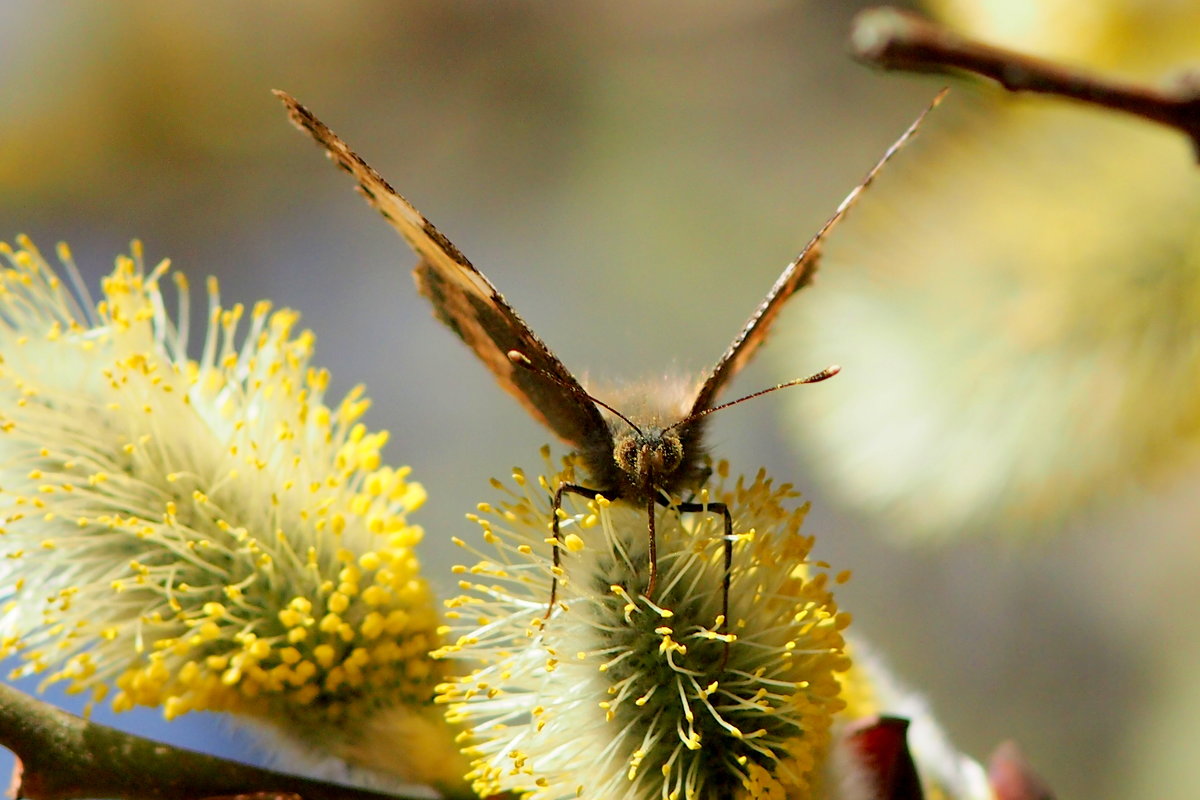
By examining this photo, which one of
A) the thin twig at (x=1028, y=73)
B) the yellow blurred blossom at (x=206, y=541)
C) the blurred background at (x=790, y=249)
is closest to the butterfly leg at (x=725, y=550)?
the yellow blurred blossom at (x=206, y=541)

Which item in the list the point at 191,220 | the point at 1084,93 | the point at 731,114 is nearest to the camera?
the point at 1084,93

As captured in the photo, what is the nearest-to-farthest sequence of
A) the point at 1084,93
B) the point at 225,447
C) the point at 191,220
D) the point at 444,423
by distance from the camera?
the point at 1084,93
the point at 225,447
the point at 444,423
the point at 191,220

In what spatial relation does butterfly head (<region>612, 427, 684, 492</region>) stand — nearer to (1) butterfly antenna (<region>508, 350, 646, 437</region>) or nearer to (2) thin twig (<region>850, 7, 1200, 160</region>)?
(1) butterfly antenna (<region>508, 350, 646, 437</region>)

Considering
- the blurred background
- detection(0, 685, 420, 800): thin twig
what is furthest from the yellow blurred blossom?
the blurred background

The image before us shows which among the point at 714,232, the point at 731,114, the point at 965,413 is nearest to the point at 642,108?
the point at 731,114

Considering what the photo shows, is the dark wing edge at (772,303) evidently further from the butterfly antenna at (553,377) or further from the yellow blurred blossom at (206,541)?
the yellow blurred blossom at (206,541)

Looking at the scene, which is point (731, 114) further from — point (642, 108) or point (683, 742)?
point (683, 742)

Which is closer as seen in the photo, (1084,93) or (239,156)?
(1084,93)
